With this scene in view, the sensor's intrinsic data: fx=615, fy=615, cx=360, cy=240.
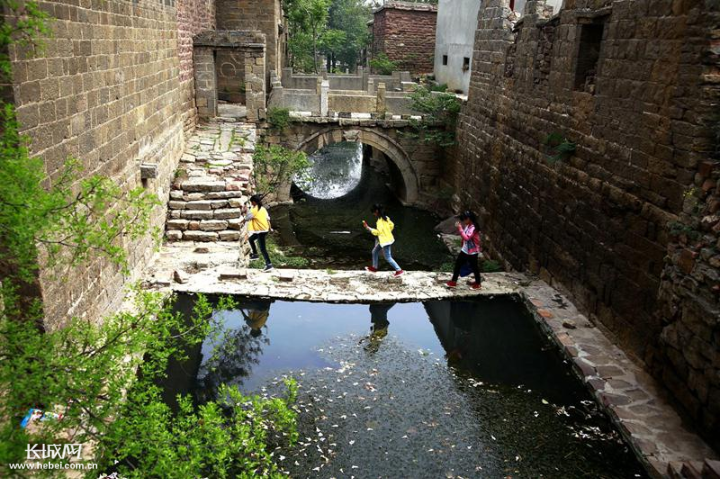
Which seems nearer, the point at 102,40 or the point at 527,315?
the point at 102,40

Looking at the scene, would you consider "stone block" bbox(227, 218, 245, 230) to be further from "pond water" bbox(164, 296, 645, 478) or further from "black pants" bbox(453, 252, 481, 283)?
"black pants" bbox(453, 252, 481, 283)

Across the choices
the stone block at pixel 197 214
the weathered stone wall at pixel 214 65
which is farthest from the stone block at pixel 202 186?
the weathered stone wall at pixel 214 65

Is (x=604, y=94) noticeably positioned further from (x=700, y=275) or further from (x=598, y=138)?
(x=700, y=275)

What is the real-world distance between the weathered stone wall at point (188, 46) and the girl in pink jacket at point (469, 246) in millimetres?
8078

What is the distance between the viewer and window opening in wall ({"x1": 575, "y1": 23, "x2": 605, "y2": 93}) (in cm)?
898

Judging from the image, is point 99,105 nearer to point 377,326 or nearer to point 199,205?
point 199,205

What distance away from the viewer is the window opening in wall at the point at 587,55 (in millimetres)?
8984

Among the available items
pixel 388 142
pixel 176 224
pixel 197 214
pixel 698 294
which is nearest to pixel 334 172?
pixel 388 142

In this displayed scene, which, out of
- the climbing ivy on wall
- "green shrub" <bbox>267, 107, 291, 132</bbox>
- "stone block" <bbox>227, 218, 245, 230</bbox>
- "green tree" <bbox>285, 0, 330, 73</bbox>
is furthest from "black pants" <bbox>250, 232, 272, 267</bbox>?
"green tree" <bbox>285, 0, 330, 73</bbox>

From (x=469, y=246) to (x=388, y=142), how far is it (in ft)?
31.7

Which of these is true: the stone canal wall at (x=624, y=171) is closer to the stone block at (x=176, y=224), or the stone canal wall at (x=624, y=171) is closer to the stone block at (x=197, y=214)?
the stone block at (x=197, y=214)

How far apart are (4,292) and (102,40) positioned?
4.54 meters

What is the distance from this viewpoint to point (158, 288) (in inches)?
351

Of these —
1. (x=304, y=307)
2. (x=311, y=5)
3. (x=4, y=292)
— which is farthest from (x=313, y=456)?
(x=311, y=5)
